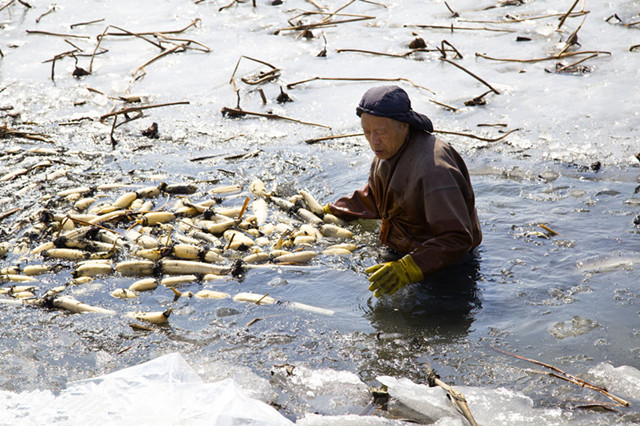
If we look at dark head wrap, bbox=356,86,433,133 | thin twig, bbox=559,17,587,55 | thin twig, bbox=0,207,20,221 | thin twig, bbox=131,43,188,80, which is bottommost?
thin twig, bbox=0,207,20,221

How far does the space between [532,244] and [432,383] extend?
1.88 metres

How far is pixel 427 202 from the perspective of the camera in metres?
3.91

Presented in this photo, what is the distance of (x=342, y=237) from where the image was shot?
4883 mm

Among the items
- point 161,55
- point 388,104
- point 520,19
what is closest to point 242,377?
point 388,104

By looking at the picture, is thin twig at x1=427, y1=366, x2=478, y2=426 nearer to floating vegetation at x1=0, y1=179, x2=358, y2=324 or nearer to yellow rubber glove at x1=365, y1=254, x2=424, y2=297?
yellow rubber glove at x1=365, y1=254, x2=424, y2=297

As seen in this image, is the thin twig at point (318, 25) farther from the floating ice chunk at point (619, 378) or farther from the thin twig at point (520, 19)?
the floating ice chunk at point (619, 378)

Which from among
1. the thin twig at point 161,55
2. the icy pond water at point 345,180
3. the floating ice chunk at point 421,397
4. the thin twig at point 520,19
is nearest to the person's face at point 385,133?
the icy pond water at point 345,180

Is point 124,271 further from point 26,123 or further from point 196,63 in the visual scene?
point 196,63

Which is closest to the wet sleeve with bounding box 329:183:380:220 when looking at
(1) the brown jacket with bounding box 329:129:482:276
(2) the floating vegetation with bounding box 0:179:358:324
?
(2) the floating vegetation with bounding box 0:179:358:324

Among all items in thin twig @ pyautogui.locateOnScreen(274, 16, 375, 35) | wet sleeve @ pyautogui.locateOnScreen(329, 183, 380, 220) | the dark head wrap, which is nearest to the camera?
the dark head wrap

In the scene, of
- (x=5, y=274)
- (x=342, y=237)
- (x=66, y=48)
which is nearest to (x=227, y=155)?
(x=342, y=237)

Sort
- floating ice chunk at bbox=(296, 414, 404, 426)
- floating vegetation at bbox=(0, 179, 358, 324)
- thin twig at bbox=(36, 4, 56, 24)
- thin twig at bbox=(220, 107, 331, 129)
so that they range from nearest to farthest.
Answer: floating ice chunk at bbox=(296, 414, 404, 426), floating vegetation at bbox=(0, 179, 358, 324), thin twig at bbox=(220, 107, 331, 129), thin twig at bbox=(36, 4, 56, 24)

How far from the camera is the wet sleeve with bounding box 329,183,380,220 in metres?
4.89

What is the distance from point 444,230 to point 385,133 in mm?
734
